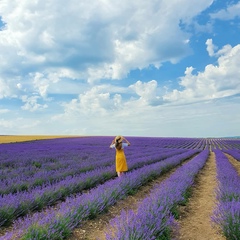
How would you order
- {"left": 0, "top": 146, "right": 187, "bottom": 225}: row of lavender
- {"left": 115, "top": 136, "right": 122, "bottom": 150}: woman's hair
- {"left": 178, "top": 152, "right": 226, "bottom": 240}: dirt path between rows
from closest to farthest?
{"left": 178, "top": 152, "right": 226, "bottom": 240}: dirt path between rows → {"left": 0, "top": 146, "right": 187, "bottom": 225}: row of lavender → {"left": 115, "top": 136, "right": 122, "bottom": 150}: woman's hair

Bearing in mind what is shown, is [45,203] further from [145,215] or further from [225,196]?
[225,196]

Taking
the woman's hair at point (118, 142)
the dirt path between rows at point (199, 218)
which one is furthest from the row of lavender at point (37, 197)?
the dirt path between rows at point (199, 218)

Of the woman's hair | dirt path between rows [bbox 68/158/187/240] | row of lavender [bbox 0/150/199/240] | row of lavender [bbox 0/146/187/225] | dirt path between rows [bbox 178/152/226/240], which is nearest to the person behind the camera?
row of lavender [bbox 0/150/199/240]

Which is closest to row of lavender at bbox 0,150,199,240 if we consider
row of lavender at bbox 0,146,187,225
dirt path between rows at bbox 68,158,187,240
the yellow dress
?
dirt path between rows at bbox 68,158,187,240

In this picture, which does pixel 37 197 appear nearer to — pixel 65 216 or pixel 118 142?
pixel 65 216

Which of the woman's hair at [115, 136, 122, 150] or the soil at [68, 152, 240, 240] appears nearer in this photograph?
the soil at [68, 152, 240, 240]

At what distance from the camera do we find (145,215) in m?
3.79

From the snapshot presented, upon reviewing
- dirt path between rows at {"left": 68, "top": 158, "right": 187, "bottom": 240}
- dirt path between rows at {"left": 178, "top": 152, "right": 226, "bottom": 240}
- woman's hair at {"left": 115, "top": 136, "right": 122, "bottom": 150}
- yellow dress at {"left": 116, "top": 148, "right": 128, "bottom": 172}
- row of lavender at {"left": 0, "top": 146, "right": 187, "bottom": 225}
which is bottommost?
dirt path between rows at {"left": 178, "top": 152, "right": 226, "bottom": 240}

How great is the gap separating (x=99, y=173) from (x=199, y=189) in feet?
10.6

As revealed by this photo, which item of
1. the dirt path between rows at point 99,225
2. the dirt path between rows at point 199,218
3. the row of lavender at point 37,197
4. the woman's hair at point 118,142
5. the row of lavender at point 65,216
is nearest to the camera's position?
the row of lavender at point 65,216

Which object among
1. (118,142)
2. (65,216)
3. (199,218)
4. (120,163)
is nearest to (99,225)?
(65,216)

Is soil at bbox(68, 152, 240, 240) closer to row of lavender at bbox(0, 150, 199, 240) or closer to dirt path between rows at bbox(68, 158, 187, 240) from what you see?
dirt path between rows at bbox(68, 158, 187, 240)

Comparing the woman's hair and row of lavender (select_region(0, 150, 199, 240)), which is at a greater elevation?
the woman's hair

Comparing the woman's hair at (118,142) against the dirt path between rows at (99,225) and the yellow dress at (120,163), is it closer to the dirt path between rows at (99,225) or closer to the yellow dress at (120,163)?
the yellow dress at (120,163)
